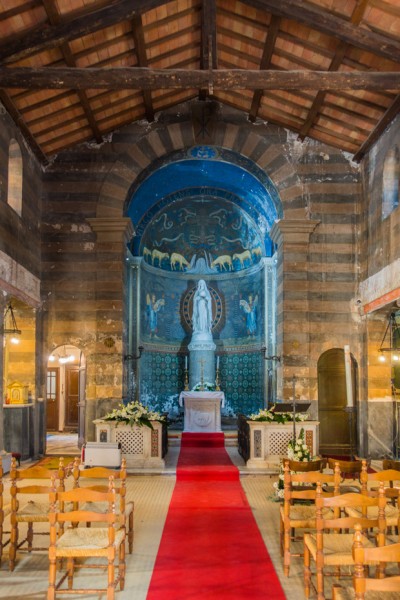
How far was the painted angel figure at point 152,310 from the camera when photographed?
20364 millimetres

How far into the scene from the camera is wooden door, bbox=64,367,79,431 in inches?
858

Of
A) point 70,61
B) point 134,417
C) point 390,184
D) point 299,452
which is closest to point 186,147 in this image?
point 70,61

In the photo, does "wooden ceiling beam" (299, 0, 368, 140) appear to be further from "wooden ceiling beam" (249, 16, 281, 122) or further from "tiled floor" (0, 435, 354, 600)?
"tiled floor" (0, 435, 354, 600)

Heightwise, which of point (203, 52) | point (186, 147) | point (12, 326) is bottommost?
point (12, 326)

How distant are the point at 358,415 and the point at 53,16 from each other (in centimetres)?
1139

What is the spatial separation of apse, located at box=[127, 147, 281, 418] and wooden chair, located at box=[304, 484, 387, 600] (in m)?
12.5

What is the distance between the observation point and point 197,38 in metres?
Result: 13.6

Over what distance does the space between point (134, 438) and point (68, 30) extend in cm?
825

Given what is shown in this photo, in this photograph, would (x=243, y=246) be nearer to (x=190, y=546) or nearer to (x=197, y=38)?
(x=197, y=38)

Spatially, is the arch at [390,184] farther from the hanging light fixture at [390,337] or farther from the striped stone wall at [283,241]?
the hanging light fixture at [390,337]

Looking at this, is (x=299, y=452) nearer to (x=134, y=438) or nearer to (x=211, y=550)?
(x=211, y=550)

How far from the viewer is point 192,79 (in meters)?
11.2

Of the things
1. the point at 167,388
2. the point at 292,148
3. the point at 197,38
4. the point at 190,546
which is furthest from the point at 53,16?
the point at 167,388

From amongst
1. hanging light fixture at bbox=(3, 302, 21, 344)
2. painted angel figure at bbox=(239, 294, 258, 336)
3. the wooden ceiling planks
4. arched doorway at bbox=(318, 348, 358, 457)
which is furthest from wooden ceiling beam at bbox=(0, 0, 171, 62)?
painted angel figure at bbox=(239, 294, 258, 336)
